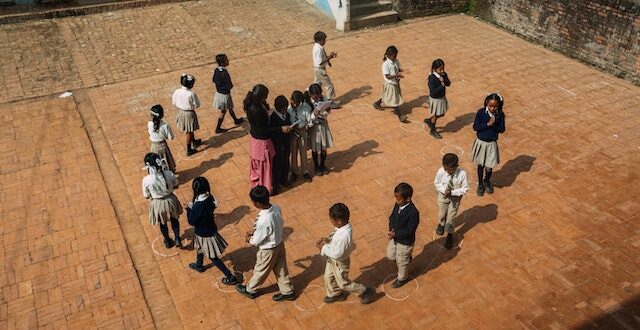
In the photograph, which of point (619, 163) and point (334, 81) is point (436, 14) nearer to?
point (334, 81)

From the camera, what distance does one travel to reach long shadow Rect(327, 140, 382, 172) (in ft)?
31.2

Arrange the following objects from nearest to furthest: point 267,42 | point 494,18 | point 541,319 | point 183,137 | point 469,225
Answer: point 541,319 → point 469,225 → point 183,137 → point 267,42 → point 494,18

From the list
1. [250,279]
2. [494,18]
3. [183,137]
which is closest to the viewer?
[250,279]

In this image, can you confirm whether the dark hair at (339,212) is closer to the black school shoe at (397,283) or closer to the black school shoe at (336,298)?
the black school shoe at (336,298)

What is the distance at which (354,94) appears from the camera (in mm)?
11836

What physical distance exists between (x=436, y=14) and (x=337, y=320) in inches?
459

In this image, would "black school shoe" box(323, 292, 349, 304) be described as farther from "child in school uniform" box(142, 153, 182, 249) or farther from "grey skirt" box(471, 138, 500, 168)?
"grey skirt" box(471, 138, 500, 168)

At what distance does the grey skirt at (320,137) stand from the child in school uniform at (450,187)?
7.24 ft

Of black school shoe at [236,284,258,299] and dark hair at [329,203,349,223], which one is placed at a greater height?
dark hair at [329,203,349,223]

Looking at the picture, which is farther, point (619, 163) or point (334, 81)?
point (334, 81)

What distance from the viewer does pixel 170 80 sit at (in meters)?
12.4

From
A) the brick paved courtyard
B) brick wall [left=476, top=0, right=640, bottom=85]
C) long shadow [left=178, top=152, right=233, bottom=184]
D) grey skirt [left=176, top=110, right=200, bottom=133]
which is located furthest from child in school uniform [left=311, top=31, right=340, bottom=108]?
brick wall [left=476, top=0, right=640, bottom=85]

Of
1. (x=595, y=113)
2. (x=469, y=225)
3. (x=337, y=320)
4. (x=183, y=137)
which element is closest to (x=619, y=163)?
(x=595, y=113)

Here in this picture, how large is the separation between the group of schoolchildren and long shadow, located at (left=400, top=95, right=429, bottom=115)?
531 millimetres
